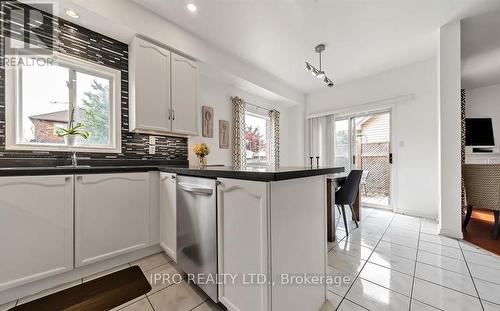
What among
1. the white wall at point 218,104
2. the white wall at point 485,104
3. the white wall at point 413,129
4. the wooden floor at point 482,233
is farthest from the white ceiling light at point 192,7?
the white wall at point 485,104

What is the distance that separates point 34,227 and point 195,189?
4.03 feet

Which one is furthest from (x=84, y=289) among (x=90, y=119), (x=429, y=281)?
(x=429, y=281)

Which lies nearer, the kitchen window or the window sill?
the window sill

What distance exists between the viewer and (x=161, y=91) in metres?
2.28

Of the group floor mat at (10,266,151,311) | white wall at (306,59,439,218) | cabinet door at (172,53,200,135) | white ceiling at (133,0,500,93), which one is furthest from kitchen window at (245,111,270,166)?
floor mat at (10,266,151,311)

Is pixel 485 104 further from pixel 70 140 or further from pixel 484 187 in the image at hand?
pixel 70 140

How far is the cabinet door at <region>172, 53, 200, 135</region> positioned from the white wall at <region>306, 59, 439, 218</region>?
3.48 meters

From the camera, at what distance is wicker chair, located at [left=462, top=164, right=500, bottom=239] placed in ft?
7.70

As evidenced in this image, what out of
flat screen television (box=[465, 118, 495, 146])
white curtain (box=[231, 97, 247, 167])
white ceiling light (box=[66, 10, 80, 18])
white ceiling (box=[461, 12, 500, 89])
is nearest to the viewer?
white ceiling light (box=[66, 10, 80, 18])

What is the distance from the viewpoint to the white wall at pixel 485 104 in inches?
166

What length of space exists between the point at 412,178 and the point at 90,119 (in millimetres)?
5089

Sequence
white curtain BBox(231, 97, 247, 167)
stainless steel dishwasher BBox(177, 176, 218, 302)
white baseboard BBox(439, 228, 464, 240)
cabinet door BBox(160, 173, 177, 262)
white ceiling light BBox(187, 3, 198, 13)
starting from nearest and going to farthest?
1. stainless steel dishwasher BBox(177, 176, 218, 302)
2. cabinet door BBox(160, 173, 177, 262)
3. white ceiling light BBox(187, 3, 198, 13)
4. white baseboard BBox(439, 228, 464, 240)
5. white curtain BBox(231, 97, 247, 167)

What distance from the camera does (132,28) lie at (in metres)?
2.05

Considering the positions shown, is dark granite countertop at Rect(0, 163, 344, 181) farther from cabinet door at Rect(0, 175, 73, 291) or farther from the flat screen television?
the flat screen television
